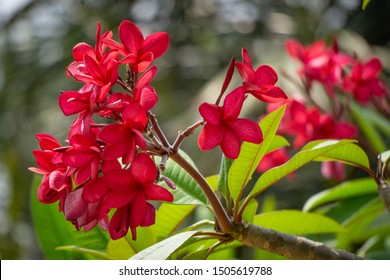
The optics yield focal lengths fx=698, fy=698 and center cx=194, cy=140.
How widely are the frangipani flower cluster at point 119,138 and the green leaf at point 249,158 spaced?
5cm

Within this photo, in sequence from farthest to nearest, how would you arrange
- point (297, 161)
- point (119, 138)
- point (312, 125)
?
point (312, 125) → point (297, 161) → point (119, 138)

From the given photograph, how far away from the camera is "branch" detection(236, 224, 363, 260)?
0.61 m

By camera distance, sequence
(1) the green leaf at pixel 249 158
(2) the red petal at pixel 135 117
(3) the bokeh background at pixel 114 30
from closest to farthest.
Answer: (2) the red petal at pixel 135 117 → (1) the green leaf at pixel 249 158 → (3) the bokeh background at pixel 114 30

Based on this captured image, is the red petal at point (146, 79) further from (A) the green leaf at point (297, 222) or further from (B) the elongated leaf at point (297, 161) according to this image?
(A) the green leaf at point (297, 222)

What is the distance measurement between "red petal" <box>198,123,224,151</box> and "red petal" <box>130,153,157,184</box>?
0.16ft

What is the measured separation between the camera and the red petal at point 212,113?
0.54 metres

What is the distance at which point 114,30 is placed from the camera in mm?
4164

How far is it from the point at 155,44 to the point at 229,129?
0.10 meters

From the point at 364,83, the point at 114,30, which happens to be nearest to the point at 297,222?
the point at 364,83

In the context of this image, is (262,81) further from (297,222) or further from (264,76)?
(297,222)

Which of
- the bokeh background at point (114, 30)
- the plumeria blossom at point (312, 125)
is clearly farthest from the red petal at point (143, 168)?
the bokeh background at point (114, 30)

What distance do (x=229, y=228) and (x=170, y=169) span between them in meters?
0.12

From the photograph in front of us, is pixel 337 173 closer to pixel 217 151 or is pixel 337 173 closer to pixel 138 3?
pixel 217 151

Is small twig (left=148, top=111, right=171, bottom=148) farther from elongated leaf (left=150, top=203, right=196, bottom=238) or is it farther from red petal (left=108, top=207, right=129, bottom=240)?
elongated leaf (left=150, top=203, right=196, bottom=238)
